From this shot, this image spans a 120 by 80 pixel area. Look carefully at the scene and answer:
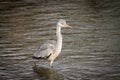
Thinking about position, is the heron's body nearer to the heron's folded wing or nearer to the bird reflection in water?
the heron's folded wing

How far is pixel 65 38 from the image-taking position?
1410 cm

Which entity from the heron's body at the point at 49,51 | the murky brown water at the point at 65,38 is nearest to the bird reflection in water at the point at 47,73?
the murky brown water at the point at 65,38

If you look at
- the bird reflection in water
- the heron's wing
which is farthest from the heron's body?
the bird reflection in water

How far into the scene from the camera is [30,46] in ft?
43.5

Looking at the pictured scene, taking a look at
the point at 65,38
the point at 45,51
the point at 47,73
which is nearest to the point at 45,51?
the point at 45,51

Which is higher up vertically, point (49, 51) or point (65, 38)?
point (65, 38)

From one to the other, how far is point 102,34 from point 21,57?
351 centimetres

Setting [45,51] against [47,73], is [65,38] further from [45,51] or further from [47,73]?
[47,73]

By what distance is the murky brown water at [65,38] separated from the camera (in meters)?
11.1

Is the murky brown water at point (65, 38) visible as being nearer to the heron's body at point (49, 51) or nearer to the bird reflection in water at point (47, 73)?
the bird reflection in water at point (47, 73)

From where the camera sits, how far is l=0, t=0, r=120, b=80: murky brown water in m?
11.1

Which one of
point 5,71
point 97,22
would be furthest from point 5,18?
point 5,71

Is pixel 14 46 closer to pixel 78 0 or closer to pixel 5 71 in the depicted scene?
pixel 5 71

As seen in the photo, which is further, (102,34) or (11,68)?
(102,34)
